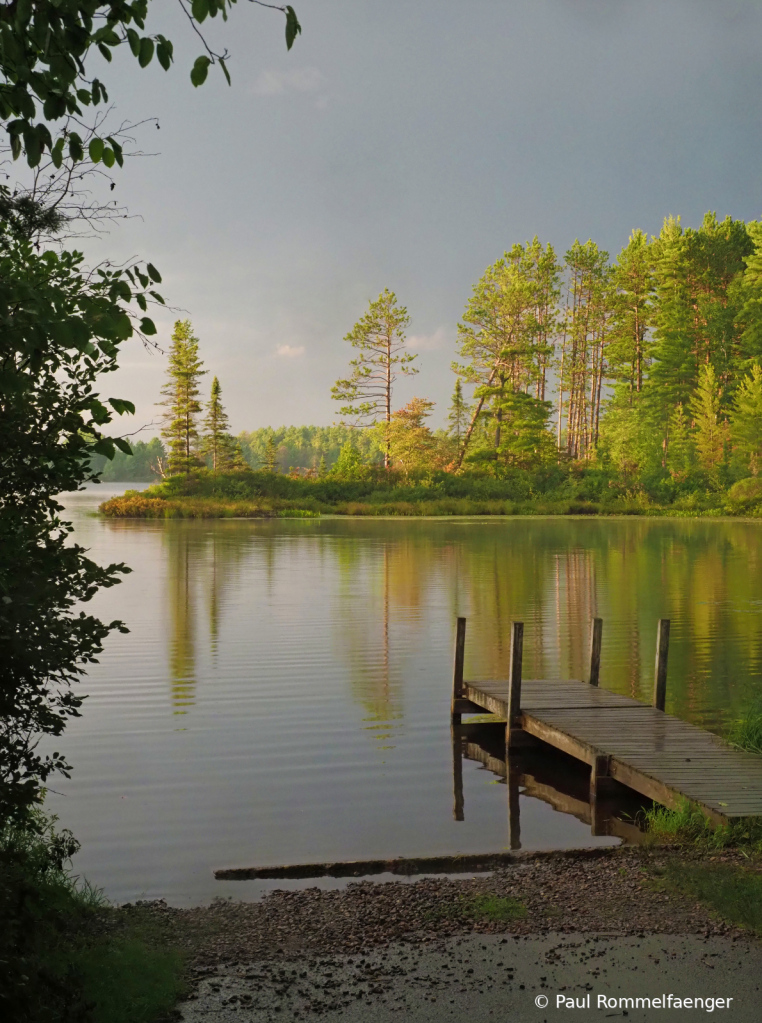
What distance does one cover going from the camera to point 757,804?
7105 millimetres

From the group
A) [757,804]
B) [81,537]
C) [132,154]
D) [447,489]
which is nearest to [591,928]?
[757,804]

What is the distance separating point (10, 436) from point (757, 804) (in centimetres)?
558

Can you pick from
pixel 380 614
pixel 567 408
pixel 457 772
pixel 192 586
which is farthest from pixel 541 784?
pixel 567 408

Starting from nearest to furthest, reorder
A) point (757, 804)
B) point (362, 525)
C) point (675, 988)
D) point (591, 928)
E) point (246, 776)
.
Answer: point (675, 988)
point (591, 928)
point (757, 804)
point (246, 776)
point (362, 525)

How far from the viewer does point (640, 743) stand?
888 centimetres

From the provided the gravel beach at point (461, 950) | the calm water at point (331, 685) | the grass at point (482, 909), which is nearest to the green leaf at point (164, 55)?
the gravel beach at point (461, 950)

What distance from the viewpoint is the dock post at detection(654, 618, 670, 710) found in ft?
34.2

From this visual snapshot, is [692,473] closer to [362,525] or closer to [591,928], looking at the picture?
[362,525]

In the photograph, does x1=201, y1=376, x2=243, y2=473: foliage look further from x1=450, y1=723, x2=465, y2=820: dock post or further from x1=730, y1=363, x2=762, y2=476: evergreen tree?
x1=450, y1=723, x2=465, y2=820: dock post

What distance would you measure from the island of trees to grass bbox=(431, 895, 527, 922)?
50679 mm

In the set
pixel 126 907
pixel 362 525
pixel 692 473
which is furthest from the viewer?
pixel 692 473

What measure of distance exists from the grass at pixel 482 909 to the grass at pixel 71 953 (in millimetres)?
1482

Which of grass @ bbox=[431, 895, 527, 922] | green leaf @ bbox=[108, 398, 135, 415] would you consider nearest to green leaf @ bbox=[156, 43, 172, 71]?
green leaf @ bbox=[108, 398, 135, 415]

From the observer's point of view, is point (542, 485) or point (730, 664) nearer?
point (730, 664)
